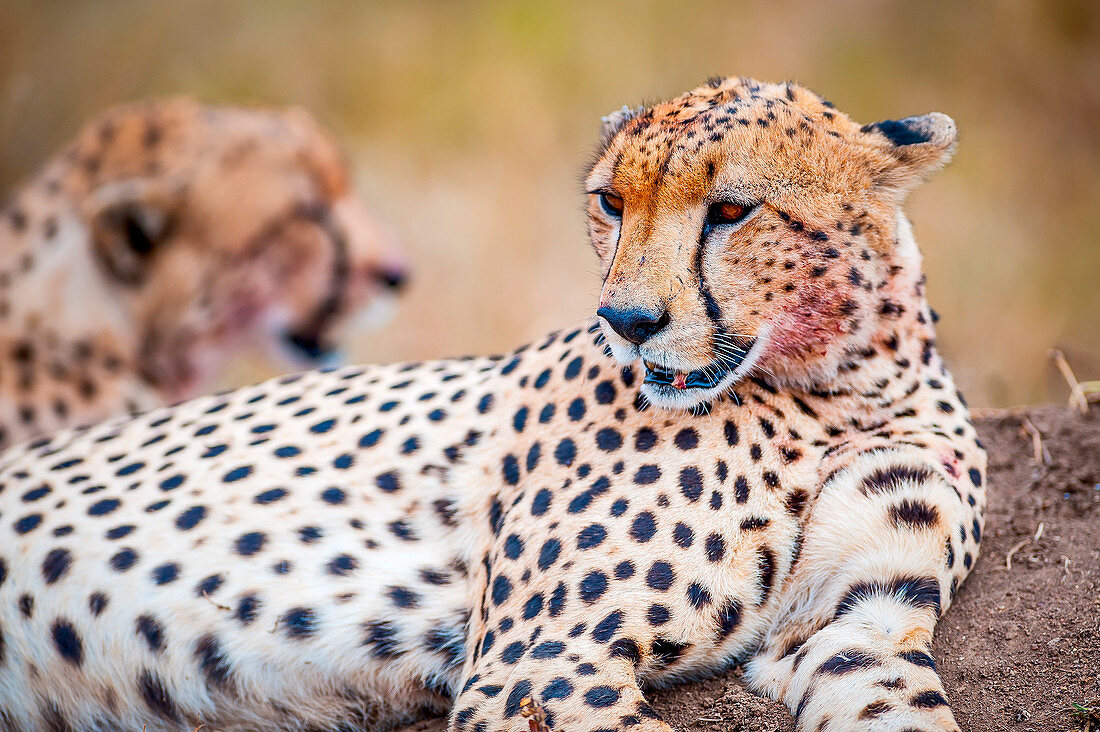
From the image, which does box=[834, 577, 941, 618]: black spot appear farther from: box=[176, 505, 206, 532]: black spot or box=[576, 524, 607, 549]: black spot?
box=[176, 505, 206, 532]: black spot

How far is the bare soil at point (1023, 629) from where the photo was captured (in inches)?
79.4

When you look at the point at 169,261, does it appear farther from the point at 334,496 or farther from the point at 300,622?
the point at 300,622

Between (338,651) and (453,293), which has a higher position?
(453,293)

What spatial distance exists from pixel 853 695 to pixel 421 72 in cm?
594

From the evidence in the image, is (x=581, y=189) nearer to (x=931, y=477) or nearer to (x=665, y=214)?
(x=665, y=214)

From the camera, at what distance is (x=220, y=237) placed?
13.1 ft

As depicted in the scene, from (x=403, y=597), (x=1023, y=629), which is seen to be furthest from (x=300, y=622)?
(x=1023, y=629)

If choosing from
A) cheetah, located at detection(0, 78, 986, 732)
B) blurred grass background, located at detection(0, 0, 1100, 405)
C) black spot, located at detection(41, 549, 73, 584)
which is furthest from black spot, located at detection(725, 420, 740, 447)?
blurred grass background, located at detection(0, 0, 1100, 405)

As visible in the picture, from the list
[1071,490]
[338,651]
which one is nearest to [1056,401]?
[1071,490]

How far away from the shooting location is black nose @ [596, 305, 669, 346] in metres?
1.95

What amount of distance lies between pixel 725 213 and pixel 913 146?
0.42 m

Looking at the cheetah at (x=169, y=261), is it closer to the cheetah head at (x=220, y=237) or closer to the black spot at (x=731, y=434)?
the cheetah head at (x=220, y=237)

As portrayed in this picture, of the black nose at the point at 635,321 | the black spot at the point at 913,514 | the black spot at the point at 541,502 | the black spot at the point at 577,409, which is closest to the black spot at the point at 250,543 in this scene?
the black spot at the point at 541,502

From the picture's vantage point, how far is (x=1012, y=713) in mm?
2006
